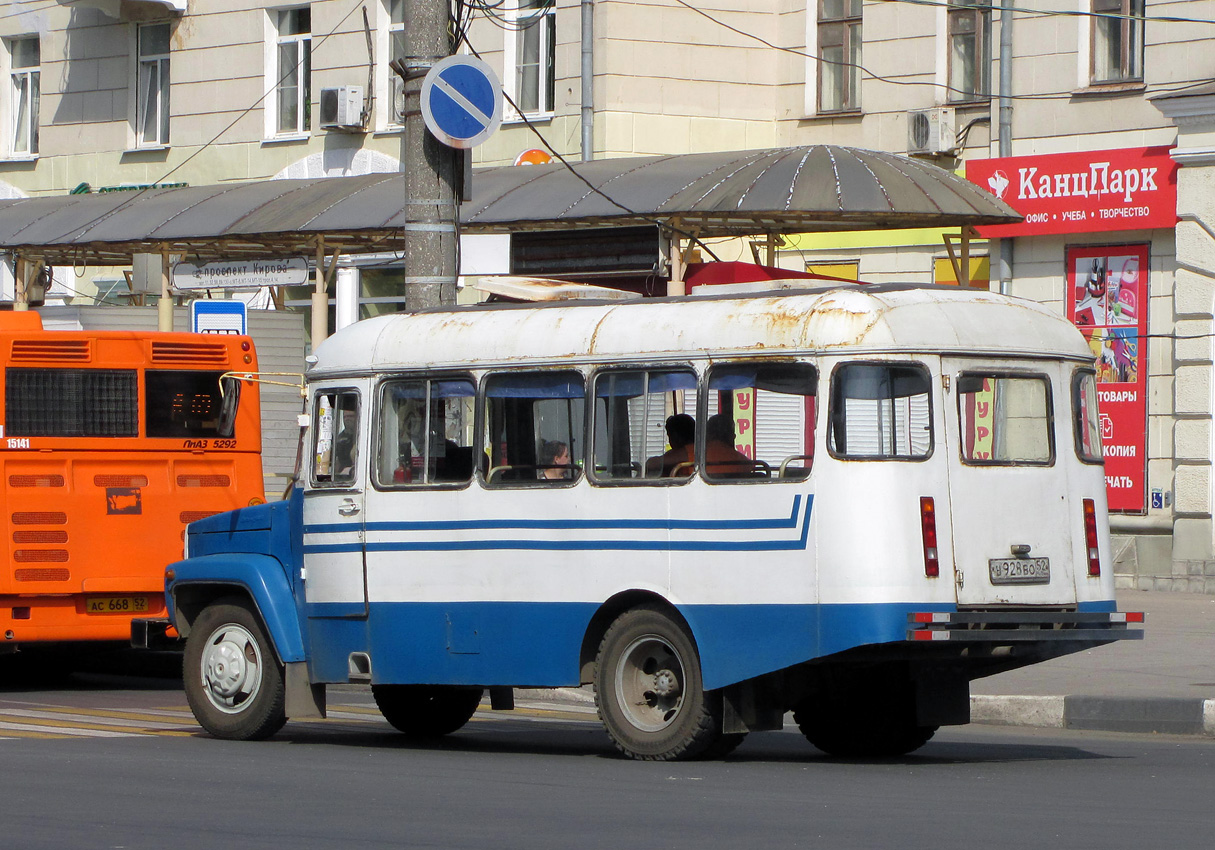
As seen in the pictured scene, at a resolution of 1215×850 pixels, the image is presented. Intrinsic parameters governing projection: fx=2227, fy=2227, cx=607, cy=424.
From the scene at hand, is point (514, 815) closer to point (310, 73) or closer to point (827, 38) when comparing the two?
point (827, 38)

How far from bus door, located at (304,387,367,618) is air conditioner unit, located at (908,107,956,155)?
13.4 m

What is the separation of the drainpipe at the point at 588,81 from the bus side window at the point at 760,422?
49.4ft

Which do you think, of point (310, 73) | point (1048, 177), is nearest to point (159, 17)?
point (310, 73)

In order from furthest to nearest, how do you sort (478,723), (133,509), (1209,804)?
1. (133,509)
2. (478,723)
3. (1209,804)

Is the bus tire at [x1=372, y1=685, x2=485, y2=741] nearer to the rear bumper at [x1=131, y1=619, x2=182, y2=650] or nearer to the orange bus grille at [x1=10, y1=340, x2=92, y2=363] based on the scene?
the rear bumper at [x1=131, y1=619, x2=182, y2=650]

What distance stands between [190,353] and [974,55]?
38.1 feet

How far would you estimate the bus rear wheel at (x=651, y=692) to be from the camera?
10.9 metres

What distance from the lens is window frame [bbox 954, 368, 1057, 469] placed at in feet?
35.0

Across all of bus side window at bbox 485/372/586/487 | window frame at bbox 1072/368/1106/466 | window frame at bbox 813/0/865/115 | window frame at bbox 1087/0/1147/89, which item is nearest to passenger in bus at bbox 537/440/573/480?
bus side window at bbox 485/372/586/487

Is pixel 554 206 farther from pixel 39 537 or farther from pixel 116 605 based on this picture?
pixel 39 537

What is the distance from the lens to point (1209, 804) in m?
9.30

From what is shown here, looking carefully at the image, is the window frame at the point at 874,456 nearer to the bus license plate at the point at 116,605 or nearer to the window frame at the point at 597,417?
the window frame at the point at 597,417

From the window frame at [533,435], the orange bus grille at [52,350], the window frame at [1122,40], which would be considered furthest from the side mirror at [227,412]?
the window frame at [1122,40]

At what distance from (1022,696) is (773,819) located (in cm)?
582
